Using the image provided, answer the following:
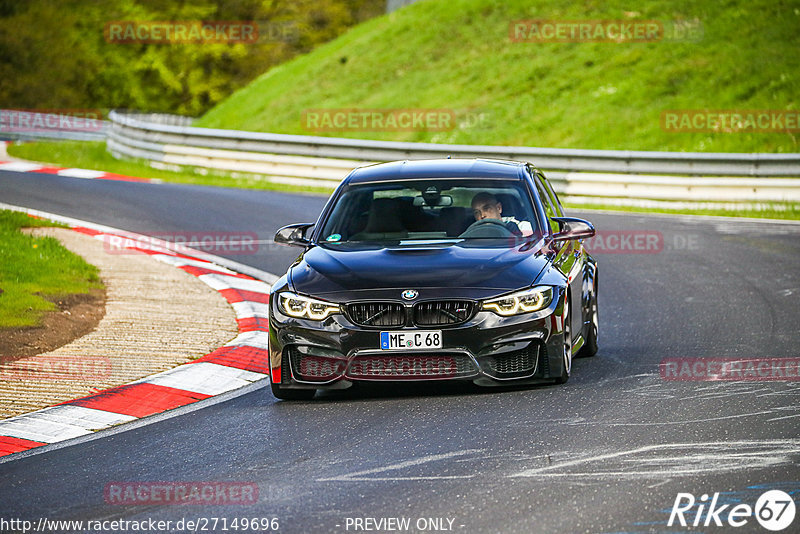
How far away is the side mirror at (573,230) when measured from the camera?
29.7 feet

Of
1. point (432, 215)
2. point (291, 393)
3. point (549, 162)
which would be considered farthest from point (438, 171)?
point (549, 162)

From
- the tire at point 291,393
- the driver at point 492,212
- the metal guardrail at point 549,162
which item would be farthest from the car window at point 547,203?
the metal guardrail at point 549,162

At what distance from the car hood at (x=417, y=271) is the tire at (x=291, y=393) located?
66cm

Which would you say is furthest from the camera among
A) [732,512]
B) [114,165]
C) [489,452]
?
[114,165]

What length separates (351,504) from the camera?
5.73m

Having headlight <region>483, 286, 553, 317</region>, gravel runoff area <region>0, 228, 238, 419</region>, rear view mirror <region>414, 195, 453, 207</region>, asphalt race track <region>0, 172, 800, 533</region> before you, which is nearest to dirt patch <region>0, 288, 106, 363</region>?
gravel runoff area <region>0, 228, 238, 419</region>

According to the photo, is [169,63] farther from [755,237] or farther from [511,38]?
[755,237]

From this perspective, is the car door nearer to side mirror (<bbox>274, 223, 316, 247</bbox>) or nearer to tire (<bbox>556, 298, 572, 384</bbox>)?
tire (<bbox>556, 298, 572, 384</bbox>)

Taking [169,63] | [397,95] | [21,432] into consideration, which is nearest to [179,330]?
[21,432]

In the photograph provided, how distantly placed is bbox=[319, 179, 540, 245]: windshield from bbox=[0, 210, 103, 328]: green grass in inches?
122

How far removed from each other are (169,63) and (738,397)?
67.9m

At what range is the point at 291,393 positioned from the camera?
8352 millimetres

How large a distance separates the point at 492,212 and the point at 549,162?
14.2 m

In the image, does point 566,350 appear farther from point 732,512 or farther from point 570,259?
point 732,512
